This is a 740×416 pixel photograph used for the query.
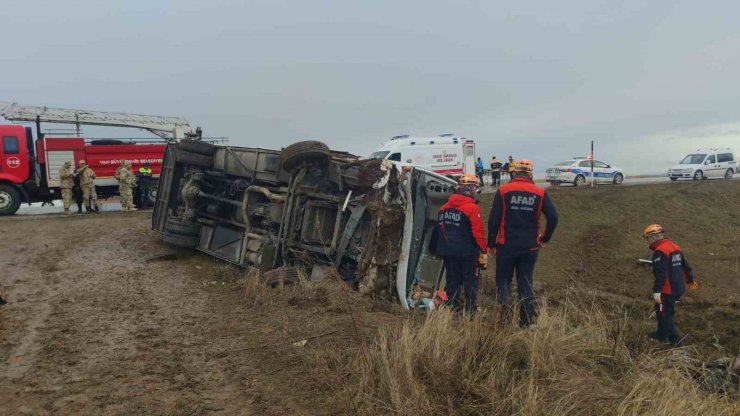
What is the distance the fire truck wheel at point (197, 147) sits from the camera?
27.3 feet

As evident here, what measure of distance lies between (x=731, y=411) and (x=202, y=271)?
6.45m

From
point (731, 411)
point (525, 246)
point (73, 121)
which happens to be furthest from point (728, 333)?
point (73, 121)

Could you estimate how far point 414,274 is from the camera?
6.52m

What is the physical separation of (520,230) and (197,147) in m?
5.26

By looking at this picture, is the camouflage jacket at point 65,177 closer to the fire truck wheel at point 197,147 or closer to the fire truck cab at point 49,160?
the fire truck cab at point 49,160

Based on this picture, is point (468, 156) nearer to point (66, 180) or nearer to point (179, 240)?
point (66, 180)

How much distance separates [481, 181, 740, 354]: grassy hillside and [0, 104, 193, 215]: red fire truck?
1097 centimetres

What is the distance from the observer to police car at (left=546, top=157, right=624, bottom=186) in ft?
80.4

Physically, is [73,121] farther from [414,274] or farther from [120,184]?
[414,274]

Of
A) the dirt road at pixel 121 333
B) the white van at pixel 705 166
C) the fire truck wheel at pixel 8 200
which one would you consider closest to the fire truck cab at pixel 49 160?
the fire truck wheel at pixel 8 200

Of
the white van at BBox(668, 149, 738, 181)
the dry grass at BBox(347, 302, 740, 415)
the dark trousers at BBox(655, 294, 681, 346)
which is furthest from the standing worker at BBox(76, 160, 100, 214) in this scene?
the white van at BBox(668, 149, 738, 181)

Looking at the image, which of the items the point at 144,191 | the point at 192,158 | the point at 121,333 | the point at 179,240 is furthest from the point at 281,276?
the point at 144,191

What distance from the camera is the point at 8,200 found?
14.1 m

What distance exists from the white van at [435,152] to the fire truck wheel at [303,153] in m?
14.2
